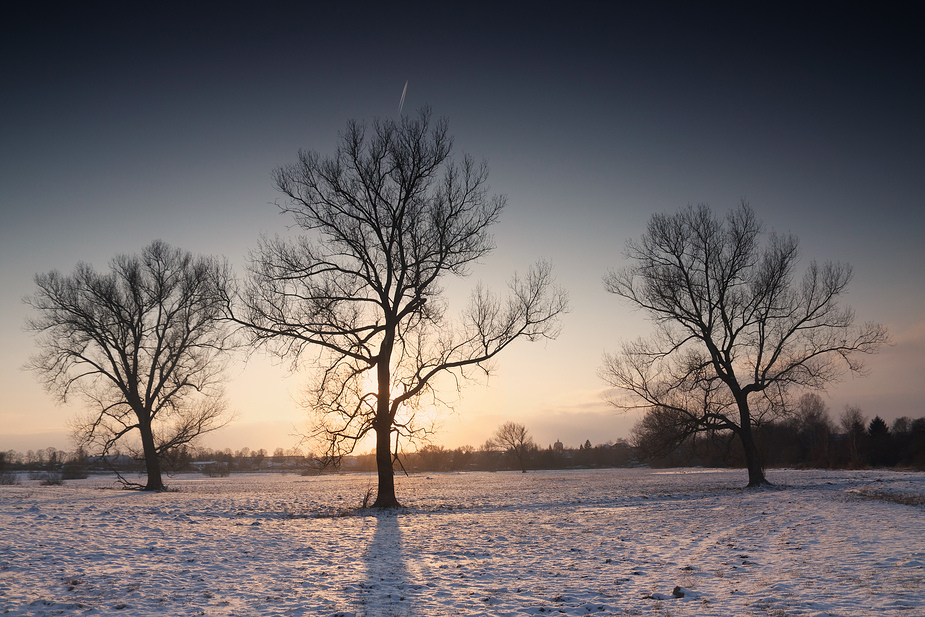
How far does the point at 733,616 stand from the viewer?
6.14m

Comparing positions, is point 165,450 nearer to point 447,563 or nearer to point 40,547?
point 40,547

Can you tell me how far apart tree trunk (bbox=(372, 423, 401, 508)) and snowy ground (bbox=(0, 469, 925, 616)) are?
2673 mm

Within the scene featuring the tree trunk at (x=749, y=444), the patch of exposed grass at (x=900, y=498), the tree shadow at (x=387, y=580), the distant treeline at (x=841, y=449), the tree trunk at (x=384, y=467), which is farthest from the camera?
the distant treeline at (x=841, y=449)

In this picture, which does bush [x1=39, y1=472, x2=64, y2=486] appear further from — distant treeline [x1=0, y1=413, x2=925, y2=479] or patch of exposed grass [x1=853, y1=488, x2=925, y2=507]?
patch of exposed grass [x1=853, y1=488, x2=925, y2=507]

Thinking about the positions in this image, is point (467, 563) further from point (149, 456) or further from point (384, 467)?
point (149, 456)

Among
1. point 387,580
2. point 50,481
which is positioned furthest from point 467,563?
point 50,481

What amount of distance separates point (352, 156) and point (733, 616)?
18458mm

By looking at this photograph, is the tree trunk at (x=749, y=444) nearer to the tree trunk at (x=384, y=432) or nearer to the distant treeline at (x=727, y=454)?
the distant treeline at (x=727, y=454)

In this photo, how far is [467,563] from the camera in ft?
32.1

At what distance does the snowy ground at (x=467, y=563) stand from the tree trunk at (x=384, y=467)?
105 inches

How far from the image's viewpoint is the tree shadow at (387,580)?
704 centimetres

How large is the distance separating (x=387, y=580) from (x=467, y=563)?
73.9 inches

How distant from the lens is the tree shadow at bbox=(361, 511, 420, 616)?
23.1ft

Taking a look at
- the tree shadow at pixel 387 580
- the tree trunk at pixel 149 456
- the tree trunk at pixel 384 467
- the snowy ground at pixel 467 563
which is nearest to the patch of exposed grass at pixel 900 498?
the snowy ground at pixel 467 563
